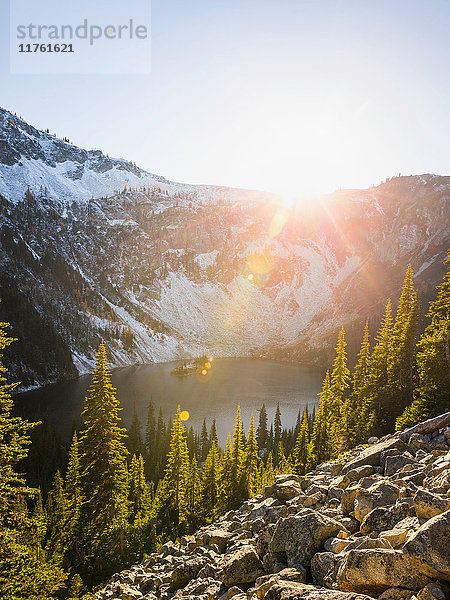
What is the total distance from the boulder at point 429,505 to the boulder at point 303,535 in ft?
7.98

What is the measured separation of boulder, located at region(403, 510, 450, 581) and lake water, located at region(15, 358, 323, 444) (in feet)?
230

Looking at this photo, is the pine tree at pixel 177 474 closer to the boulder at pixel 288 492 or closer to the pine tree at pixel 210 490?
the pine tree at pixel 210 490

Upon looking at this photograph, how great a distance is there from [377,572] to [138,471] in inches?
1715

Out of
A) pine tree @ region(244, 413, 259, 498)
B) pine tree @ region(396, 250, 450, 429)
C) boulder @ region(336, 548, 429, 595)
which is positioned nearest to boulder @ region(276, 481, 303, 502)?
boulder @ region(336, 548, 429, 595)

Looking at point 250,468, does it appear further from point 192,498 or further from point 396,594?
point 396,594

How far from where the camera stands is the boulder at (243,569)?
9130 millimetres

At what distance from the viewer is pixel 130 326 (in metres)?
192

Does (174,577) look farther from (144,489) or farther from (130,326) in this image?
(130,326)

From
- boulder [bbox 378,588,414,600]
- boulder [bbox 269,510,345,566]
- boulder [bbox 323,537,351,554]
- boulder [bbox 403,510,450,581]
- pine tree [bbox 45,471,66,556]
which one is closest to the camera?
boulder [bbox 403,510,450,581]

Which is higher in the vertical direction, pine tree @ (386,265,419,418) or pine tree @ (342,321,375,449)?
pine tree @ (386,265,419,418)

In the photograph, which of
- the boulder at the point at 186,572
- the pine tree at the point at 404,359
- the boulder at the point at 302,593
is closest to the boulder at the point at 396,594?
the boulder at the point at 302,593

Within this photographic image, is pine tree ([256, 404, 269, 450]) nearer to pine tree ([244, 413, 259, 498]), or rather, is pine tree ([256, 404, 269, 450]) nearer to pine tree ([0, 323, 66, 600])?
pine tree ([244, 413, 259, 498])

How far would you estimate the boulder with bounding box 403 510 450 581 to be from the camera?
5.21 m

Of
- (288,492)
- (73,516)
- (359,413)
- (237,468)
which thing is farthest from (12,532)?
(359,413)
